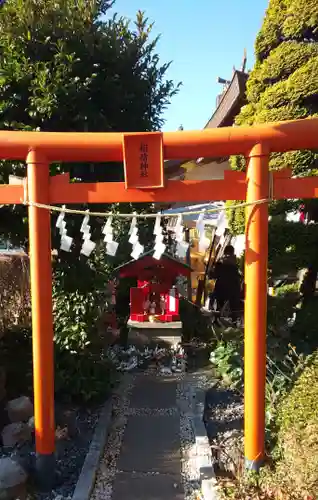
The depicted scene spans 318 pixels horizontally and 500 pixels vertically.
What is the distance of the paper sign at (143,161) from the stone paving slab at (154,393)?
11.2 ft

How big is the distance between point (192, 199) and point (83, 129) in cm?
212

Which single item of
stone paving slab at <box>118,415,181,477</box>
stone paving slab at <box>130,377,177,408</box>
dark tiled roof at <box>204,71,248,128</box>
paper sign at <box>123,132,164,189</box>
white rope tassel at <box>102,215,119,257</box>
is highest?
dark tiled roof at <box>204,71,248,128</box>

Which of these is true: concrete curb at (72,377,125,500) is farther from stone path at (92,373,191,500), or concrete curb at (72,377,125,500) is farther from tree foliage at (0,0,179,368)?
tree foliage at (0,0,179,368)

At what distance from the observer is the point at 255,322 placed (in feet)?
13.0

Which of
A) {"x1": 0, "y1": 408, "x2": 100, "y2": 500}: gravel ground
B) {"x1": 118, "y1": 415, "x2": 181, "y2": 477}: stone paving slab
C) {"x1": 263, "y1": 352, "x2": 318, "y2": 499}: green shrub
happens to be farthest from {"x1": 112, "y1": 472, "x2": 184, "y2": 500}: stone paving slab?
{"x1": 263, "y1": 352, "x2": 318, "y2": 499}: green shrub

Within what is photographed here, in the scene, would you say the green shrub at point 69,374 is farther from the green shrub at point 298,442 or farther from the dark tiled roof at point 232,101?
the dark tiled roof at point 232,101

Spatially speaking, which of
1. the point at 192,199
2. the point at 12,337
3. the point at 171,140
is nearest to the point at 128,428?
the point at 12,337

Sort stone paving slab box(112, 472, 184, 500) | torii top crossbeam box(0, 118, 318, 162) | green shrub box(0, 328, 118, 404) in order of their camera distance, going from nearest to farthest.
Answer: torii top crossbeam box(0, 118, 318, 162) < stone paving slab box(112, 472, 184, 500) < green shrub box(0, 328, 118, 404)

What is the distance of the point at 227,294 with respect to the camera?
985 cm

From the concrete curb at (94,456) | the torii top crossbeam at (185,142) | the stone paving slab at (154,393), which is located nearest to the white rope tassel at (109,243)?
the torii top crossbeam at (185,142)

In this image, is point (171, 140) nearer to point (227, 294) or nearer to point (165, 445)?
point (165, 445)

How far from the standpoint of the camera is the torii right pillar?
3.91 m

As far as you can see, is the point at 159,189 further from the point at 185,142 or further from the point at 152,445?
the point at 152,445

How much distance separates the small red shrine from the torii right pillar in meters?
4.17
